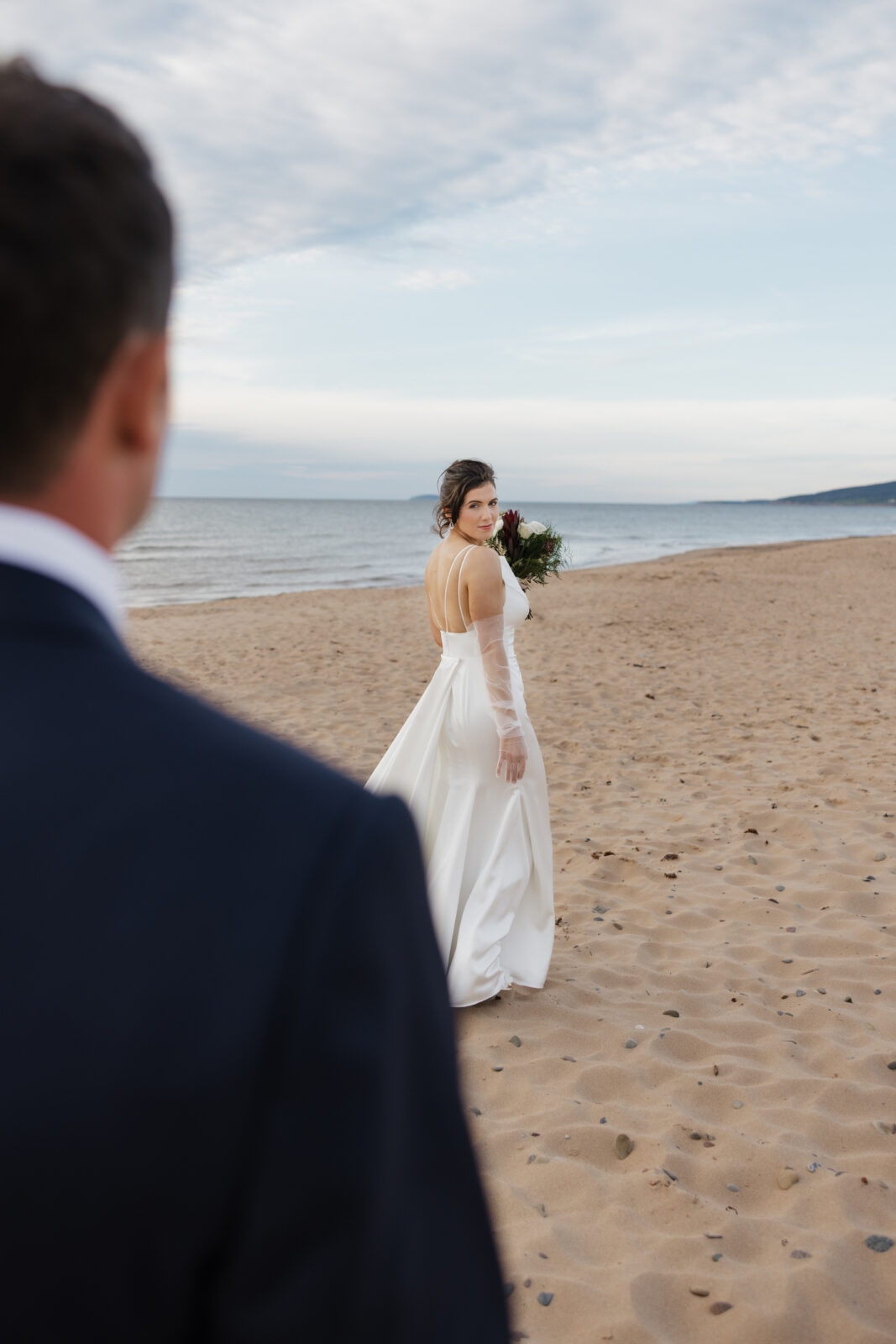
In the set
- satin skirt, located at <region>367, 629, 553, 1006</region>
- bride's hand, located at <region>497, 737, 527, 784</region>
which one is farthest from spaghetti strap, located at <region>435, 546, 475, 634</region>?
bride's hand, located at <region>497, 737, 527, 784</region>

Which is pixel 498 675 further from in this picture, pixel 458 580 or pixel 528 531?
pixel 528 531

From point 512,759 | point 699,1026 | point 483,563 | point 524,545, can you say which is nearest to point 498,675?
point 512,759

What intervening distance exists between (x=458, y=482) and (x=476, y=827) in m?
1.62

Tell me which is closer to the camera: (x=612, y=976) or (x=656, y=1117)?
(x=656, y=1117)

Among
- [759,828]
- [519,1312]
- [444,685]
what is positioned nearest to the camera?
[519,1312]

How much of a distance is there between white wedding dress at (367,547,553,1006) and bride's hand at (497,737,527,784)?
0.07 metres

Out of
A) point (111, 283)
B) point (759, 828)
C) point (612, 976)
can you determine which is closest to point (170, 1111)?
point (111, 283)

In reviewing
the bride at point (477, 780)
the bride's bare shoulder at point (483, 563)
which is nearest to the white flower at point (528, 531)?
the bride at point (477, 780)

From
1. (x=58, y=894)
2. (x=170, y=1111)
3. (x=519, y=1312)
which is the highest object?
(x=58, y=894)

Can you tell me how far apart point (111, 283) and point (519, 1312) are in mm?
2920

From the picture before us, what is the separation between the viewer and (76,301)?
2.19 feet

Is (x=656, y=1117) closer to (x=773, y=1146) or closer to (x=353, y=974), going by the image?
(x=773, y=1146)

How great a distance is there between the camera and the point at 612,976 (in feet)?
15.1

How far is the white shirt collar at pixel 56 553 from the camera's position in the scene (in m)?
0.68
